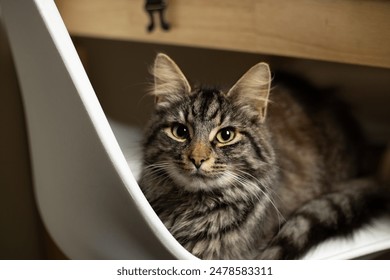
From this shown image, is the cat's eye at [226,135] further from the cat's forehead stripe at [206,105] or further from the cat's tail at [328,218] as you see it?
the cat's tail at [328,218]

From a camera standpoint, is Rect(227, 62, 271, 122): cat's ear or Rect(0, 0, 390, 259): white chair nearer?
Rect(0, 0, 390, 259): white chair

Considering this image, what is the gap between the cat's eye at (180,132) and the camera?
1.05m

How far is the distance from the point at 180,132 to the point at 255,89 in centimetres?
18

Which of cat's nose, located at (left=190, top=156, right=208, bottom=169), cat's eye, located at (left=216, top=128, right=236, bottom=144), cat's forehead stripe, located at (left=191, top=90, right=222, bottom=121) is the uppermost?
cat's forehead stripe, located at (left=191, top=90, right=222, bottom=121)

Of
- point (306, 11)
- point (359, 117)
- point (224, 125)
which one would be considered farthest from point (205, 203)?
point (359, 117)

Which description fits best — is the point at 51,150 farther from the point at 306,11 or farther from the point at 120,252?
the point at 306,11

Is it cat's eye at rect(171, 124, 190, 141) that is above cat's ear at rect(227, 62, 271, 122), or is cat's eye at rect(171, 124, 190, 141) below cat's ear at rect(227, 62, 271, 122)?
below

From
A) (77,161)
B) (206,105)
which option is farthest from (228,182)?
(77,161)

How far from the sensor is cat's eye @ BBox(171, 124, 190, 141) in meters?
1.05

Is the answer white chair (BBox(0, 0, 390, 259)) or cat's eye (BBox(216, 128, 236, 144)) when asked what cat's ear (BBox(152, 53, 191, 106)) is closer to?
cat's eye (BBox(216, 128, 236, 144))

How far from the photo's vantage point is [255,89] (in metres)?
1.04

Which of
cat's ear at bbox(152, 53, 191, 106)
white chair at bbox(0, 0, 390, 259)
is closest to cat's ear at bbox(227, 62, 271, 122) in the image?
cat's ear at bbox(152, 53, 191, 106)

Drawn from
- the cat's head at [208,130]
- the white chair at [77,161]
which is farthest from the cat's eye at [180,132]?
the white chair at [77,161]

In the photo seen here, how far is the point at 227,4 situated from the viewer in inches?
46.4
